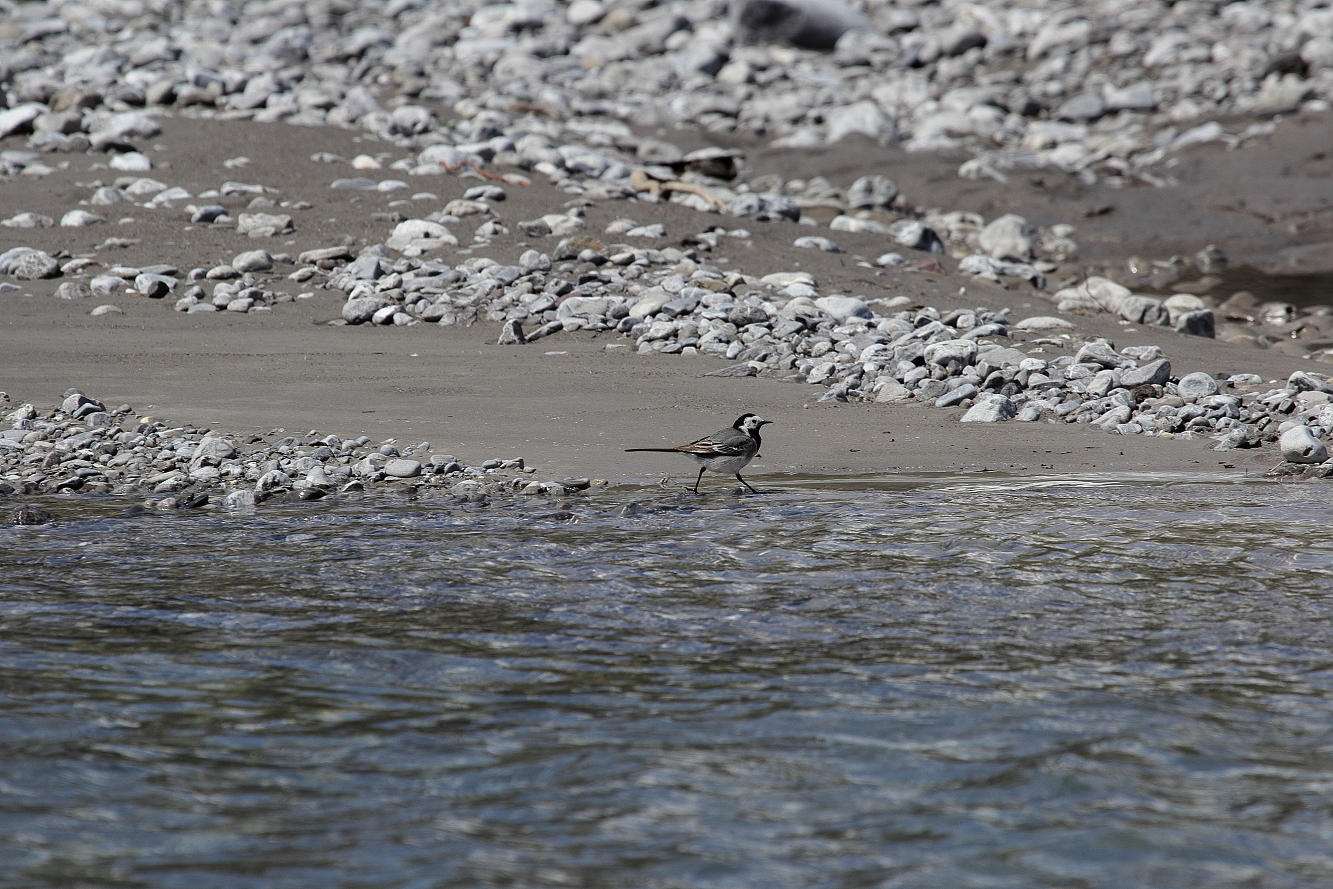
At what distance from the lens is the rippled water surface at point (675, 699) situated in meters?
4.29

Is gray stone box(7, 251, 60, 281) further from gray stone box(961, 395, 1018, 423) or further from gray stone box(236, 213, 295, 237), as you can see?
gray stone box(961, 395, 1018, 423)

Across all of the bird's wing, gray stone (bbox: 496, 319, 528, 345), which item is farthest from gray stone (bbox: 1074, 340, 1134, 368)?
gray stone (bbox: 496, 319, 528, 345)

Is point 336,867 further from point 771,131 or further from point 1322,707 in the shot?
point 771,131

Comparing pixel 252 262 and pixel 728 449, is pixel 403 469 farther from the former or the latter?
pixel 252 262

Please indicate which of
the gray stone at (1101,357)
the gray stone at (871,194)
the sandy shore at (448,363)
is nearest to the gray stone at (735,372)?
the sandy shore at (448,363)

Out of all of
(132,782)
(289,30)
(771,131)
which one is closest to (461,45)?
(289,30)

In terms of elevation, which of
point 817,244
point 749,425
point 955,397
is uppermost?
point 817,244

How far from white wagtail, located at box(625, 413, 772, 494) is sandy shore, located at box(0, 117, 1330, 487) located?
44 centimetres

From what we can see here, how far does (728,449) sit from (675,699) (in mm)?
3728

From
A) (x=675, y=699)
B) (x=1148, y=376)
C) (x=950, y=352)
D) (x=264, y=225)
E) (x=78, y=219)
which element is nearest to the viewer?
(x=675, y=699)

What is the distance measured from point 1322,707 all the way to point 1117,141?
19.1 m

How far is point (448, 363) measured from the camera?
11781 mm

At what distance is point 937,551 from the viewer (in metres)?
7.48

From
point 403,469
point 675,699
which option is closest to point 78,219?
point 403,469
